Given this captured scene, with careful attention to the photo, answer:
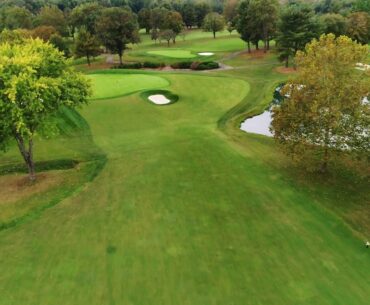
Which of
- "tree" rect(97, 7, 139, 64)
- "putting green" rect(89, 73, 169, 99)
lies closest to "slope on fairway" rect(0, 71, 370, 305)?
"putting green" rect(89, 73, 169, 99)

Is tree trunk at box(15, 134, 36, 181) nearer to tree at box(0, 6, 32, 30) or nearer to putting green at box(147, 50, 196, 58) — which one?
putting green at box(147, 50, 196, 58)

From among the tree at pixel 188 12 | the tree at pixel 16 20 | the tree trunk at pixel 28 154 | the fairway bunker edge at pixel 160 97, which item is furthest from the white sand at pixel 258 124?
the tree at pixel 188 12

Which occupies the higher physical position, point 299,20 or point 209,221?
point 299,20

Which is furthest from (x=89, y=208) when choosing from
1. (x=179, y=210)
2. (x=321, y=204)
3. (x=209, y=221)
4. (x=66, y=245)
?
(x=321, y=204)

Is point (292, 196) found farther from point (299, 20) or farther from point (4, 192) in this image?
point (299, 20)

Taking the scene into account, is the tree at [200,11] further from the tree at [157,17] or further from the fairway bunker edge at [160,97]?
the fairway bunker edge at [160,97]

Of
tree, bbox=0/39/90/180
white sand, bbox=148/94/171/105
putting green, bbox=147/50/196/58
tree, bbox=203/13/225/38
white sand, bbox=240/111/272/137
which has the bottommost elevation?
white sand, bbox=240/111/272/137
